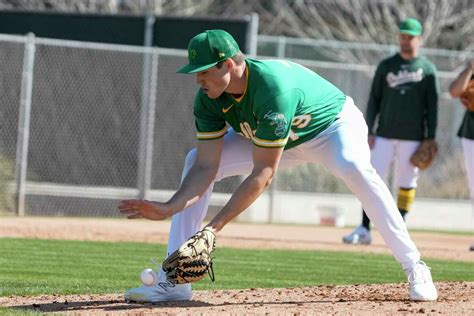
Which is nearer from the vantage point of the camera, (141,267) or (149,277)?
(149,277)

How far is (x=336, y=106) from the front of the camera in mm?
7078

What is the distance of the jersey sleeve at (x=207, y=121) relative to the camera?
686cm

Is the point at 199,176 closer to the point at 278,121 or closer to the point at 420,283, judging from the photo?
the point at 278,121

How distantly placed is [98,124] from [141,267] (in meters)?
8.14

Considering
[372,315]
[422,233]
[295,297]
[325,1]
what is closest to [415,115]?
[422,233]

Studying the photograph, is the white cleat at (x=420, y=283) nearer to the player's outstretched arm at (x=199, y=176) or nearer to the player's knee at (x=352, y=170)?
the player's knee at (x=352, y=170)

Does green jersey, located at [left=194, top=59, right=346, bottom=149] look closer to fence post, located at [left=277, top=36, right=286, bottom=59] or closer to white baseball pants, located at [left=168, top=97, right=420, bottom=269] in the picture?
white baseball pants, located at [left=168, top=97, right=420, bottom=269]

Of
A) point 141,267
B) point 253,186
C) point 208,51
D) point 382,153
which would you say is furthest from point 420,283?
point 382,153

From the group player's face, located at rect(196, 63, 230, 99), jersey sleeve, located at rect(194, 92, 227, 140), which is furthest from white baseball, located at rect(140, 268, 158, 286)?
player's face, located at rect(196, 63, 230, 99)

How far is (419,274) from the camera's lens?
23.0ft

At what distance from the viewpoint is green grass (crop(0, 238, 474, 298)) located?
846 centimetres

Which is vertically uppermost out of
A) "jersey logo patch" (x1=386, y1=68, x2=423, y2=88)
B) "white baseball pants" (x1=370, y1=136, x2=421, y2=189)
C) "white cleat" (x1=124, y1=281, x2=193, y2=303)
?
"jersey logo patch" (x1=386, y1=68, x2=423, y2=88)

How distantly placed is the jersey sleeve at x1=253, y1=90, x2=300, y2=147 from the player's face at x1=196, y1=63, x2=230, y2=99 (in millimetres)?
241

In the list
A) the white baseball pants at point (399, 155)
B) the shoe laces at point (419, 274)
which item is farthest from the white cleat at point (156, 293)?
the white baseball pants at point (399, 155)
